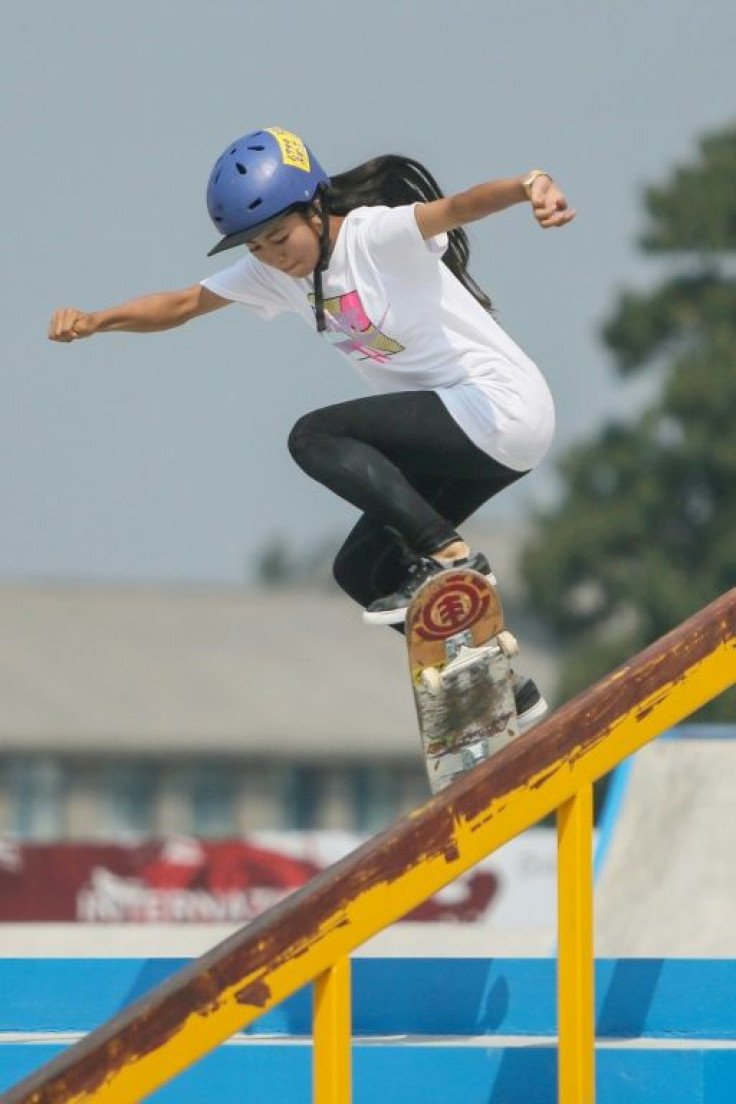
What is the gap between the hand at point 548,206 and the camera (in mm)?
5492

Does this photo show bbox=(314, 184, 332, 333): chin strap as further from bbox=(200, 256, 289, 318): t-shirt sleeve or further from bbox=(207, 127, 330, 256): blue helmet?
bbox=(200, 256, 289, 318): t-shirt sleeve

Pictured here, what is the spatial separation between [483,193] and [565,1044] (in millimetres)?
2182

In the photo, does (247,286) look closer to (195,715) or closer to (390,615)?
(390,615)

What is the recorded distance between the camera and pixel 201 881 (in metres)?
30.7

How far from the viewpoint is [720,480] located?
47156mm

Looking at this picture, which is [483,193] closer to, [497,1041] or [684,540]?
[497,1041]

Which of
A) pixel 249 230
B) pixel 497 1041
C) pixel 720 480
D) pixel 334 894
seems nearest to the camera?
pixel 334 894

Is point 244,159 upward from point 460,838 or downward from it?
upward

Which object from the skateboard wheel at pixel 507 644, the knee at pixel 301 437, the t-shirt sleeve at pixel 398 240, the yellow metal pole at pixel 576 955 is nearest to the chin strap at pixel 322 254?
the t-shirt sleeve at pixel 398 240

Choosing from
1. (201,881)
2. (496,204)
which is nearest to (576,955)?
(496,204)

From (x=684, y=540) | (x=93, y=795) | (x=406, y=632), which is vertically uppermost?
(x=684, y=540)

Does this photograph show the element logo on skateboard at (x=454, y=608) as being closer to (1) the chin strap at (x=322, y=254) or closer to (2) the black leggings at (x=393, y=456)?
(2) the black leggings at (x=393, y=456)

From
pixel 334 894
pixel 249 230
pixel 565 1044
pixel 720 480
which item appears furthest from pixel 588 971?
pixel 720 480

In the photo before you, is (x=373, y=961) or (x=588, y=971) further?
(x=373, y=961)
